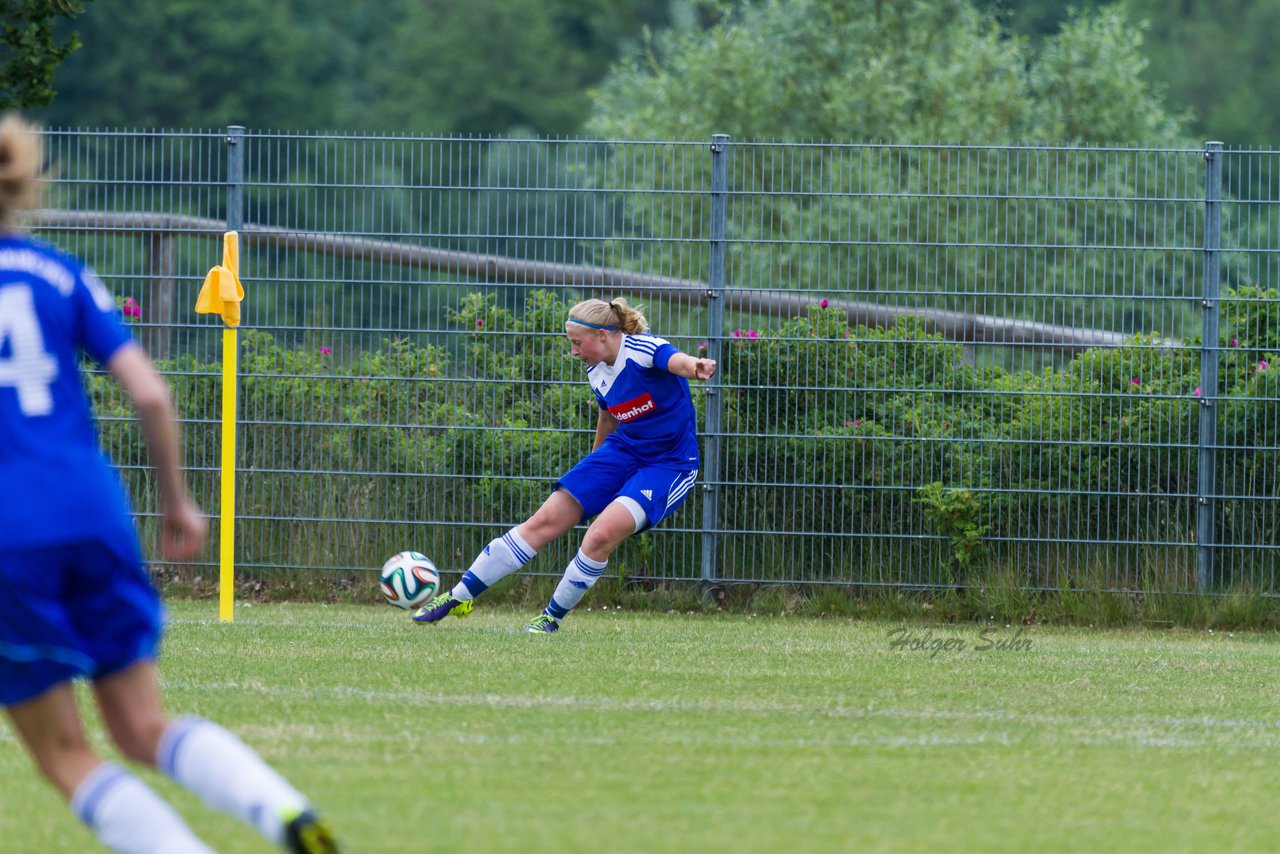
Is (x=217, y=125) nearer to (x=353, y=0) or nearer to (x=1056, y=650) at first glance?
(x=353, y=0)

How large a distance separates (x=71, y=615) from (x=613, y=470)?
227 inches

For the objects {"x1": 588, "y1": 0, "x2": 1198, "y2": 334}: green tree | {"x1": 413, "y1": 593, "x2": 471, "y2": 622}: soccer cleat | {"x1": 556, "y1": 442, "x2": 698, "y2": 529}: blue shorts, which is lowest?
{"x1": 413, "y1": 593, "x2": 471, "y2": 622}: soccer cleat

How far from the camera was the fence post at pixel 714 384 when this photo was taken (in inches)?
424

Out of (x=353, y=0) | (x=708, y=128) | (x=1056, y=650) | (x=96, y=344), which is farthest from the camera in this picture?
(x=353, y=0)

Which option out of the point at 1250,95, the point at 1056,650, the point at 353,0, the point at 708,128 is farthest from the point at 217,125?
the point at 1056,650

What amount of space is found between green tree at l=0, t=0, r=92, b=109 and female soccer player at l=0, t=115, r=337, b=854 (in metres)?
7.38

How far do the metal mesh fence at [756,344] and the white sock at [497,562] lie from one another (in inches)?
61.5

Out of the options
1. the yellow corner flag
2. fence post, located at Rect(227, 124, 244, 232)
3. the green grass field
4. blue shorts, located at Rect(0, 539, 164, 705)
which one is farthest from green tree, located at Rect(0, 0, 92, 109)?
blue shorts, located at Rect(0, 539, 164, 705)

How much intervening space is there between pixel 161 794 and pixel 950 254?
7049mm

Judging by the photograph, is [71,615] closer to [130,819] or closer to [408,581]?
[130,819]

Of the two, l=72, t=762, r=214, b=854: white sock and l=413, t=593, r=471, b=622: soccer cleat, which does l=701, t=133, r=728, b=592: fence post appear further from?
l=72, t=762, r=214, b=854: white sock

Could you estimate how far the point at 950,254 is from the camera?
1077cm

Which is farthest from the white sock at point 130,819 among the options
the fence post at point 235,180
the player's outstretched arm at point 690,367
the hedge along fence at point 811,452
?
the fence post at point 235,180

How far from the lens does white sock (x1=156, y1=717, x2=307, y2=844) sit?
355 centimetres
